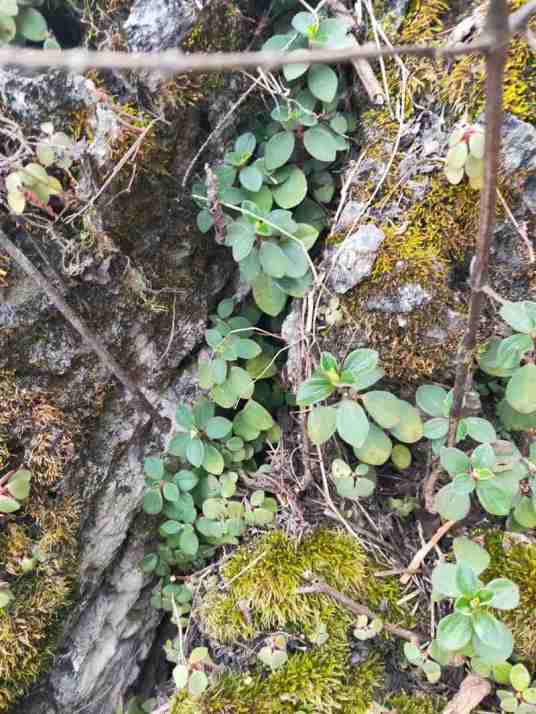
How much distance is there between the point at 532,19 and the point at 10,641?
6.67 ft

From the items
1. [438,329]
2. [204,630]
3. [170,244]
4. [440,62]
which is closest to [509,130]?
[440,62]

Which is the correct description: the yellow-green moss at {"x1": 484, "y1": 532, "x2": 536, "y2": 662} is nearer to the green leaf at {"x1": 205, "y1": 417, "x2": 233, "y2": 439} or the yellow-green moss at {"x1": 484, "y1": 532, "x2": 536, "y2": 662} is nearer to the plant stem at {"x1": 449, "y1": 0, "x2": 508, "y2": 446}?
the plant stem at {"x1": 449, "y1": 0, "x2": 508, "y2": 446}

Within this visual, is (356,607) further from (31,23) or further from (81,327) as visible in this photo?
(31,23)

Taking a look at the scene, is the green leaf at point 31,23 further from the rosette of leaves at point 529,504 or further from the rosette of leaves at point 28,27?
the rosette of leaves at point 529,504

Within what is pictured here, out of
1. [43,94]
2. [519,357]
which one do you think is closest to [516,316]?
[519,357]

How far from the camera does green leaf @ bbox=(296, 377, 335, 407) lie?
1287 millimetres

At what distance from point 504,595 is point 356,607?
41cm

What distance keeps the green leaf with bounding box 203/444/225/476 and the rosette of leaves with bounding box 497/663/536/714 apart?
0.90 meters

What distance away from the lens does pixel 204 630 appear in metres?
1.54

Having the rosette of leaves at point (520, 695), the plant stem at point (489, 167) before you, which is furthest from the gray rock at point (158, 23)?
the rosette of leaves at point (520, 695)

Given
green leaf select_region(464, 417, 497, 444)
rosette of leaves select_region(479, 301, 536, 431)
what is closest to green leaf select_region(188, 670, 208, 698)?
green leaf select_region(464, 417, 497, 444)

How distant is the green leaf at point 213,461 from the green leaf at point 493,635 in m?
0.80

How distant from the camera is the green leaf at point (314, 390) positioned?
129 centimetres

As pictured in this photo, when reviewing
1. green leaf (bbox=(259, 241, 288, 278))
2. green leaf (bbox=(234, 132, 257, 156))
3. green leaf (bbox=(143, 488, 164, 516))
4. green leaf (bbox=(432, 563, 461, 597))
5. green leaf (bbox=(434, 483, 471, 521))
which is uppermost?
green leaf (bbox=(234, 132, 257, 156))
